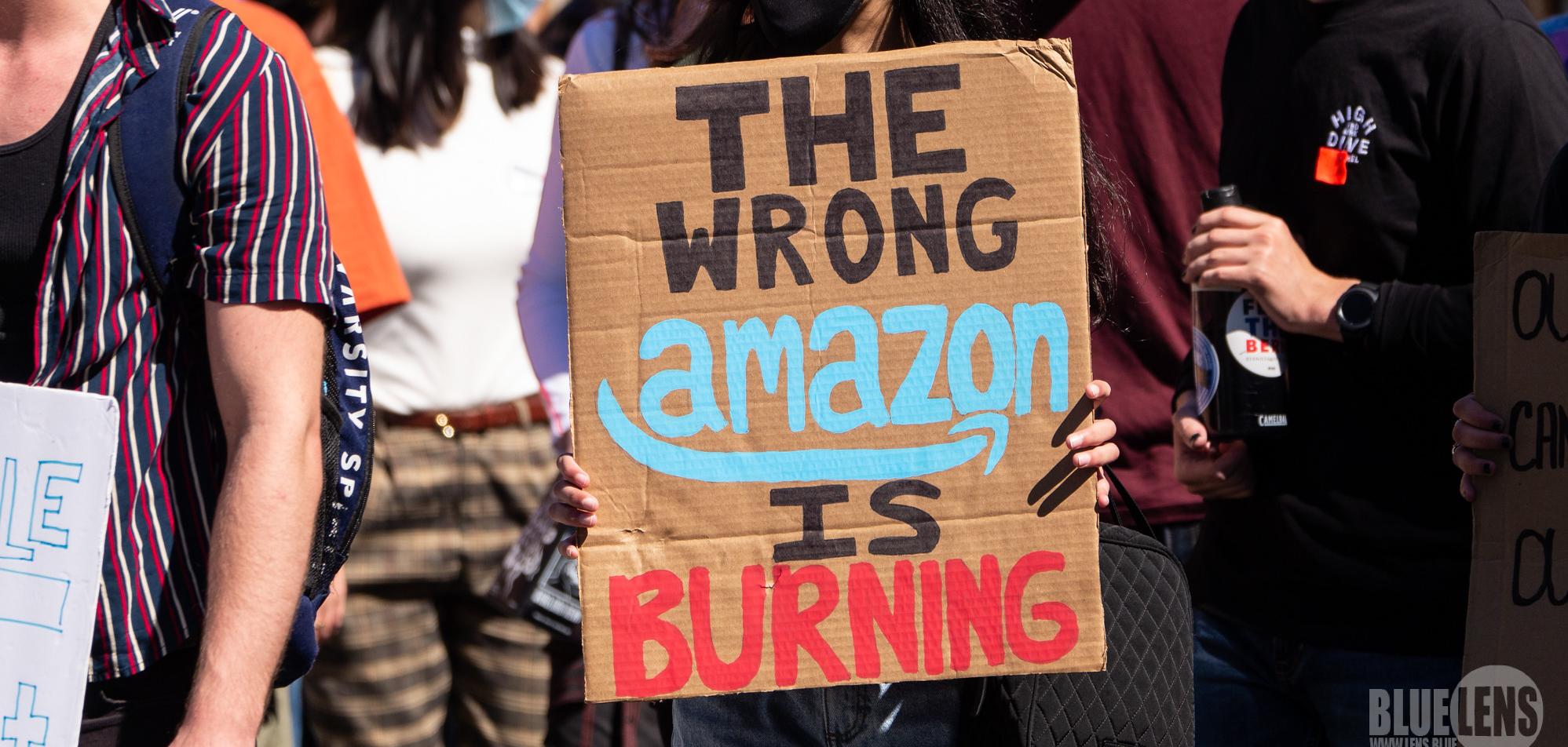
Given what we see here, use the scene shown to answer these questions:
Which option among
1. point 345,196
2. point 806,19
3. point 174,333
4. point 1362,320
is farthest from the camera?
point 345,196

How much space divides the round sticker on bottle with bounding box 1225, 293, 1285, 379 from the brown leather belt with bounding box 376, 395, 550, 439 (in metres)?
1.51

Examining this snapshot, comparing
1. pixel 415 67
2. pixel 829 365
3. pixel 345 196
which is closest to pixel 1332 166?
pixel 829 365

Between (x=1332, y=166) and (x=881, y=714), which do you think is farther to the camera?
(x=1332, y=166)

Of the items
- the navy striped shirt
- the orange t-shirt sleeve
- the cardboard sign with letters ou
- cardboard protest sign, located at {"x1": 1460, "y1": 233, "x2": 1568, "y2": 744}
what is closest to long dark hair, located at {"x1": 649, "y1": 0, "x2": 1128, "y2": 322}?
the cardboard sign with letters ou

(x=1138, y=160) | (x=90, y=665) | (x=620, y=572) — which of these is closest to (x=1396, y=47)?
(x=1138, y=160)

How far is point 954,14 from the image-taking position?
2316 millimetres

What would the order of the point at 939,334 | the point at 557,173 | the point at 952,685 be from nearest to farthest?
the point at 939,334
the point at 952,685
the point at 557,173

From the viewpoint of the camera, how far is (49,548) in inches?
78.9

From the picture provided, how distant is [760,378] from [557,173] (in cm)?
118

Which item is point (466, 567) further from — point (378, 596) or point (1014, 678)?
point (1014, 678)

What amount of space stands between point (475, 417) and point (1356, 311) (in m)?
1.82

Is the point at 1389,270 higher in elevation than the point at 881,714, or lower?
higher

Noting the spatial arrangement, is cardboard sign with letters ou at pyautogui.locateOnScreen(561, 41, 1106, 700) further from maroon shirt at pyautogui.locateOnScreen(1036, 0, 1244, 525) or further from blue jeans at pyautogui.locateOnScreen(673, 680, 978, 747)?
maroon shirt at pyautogui.locateOnScreen(1036, 0, 1244, 525)

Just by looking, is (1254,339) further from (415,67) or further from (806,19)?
(415,67)
